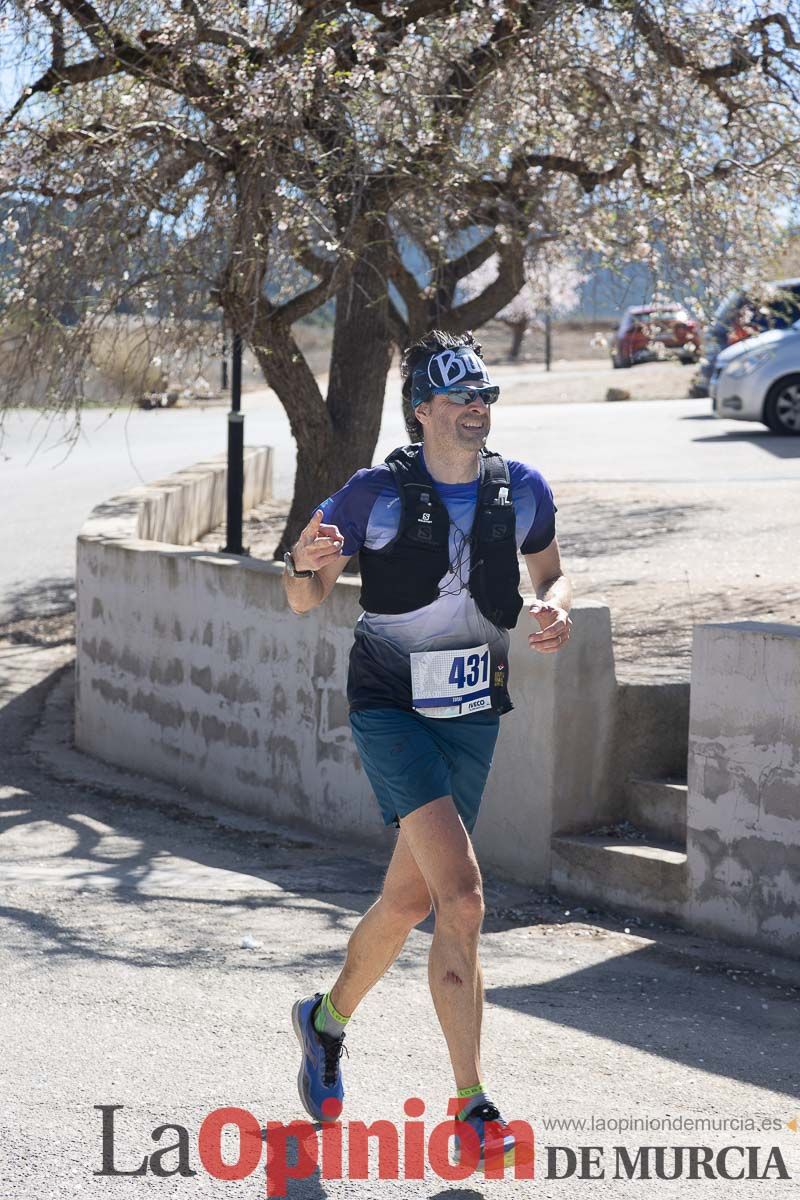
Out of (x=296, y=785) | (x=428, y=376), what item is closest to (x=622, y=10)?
(x=296, y=785)

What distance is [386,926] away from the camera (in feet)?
13.3

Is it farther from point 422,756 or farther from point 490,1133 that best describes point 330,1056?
point 422,756

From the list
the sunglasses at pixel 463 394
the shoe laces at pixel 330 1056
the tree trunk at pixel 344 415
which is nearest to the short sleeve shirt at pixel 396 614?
the sunglasses at pixel 463 394

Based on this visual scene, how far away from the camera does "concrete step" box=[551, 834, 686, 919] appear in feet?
19.7

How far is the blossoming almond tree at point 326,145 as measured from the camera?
27.5 feet

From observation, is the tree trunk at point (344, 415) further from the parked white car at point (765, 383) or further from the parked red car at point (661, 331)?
the parked white car at point (765, 383)

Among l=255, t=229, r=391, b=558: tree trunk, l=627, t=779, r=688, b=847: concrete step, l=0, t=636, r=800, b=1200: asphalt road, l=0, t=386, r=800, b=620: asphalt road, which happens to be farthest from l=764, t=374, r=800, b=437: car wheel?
l=627, t=779, r=688, b=847: concrete step

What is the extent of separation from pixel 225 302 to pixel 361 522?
5.16 meters

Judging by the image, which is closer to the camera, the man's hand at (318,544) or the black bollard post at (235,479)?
the man's hand at (318,544)

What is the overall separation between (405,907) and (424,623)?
2.34ft

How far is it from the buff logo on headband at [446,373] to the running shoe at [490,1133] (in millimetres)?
1730

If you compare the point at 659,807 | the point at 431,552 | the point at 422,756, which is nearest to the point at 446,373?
the point at 431,552

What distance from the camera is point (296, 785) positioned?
7.58 m

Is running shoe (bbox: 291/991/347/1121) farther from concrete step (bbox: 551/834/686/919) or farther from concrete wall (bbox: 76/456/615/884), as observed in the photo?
concrete wall (bbox: 76/456/615/884)
